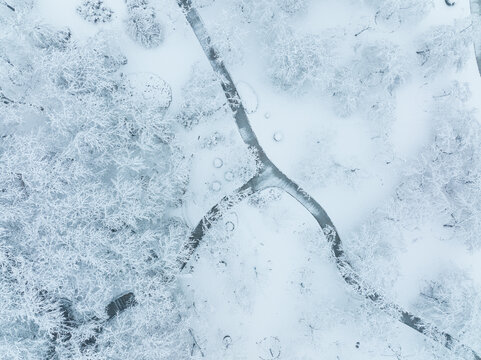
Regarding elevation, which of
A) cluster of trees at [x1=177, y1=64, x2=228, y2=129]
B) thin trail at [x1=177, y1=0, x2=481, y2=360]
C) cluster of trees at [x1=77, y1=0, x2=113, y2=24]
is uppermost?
cluster of trees at [x1=77, y1=0, x2=113, y2=24]

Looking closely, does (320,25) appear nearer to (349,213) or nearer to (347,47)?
(347,47)

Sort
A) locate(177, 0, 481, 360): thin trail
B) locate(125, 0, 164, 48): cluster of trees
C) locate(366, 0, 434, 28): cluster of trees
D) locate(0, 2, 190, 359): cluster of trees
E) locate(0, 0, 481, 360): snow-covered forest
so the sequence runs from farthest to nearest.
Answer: locate(177, 0, 481, 360): thin trail
locate(366, 0, 434, 28): cluster of trees
locate(125, 0, 164, 48): cluster of trees
locate(0, 0, 481, 360): snow-covered forest
locate(0, 2, 190, 359): cluster of trees

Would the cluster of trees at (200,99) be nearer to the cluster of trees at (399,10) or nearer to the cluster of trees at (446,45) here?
the cluster of trees at (399,10)

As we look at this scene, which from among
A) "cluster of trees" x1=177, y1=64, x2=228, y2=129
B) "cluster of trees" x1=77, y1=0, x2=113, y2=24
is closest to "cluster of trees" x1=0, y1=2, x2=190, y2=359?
"cluster of trees" x1=177, y1=64, x2=228, y2=129

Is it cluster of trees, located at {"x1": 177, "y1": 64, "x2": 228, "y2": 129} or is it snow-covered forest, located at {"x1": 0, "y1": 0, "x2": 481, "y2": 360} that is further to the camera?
cluster of trees, located at {"x1": 177, "y1": 64, "x2": 228, "y2": 129}

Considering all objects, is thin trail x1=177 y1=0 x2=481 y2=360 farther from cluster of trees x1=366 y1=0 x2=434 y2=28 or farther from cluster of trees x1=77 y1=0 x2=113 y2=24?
cluster of trees x1=366 y1=0 x2=434 y2=28

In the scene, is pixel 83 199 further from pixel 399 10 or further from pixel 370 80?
pixel 399 10

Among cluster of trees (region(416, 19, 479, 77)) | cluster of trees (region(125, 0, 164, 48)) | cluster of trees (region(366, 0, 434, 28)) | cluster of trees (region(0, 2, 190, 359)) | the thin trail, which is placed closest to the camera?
cluster of trees (region(0, 2, 190, 359))

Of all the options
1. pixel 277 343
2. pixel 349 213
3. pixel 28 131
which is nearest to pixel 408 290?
pixel 349 213
